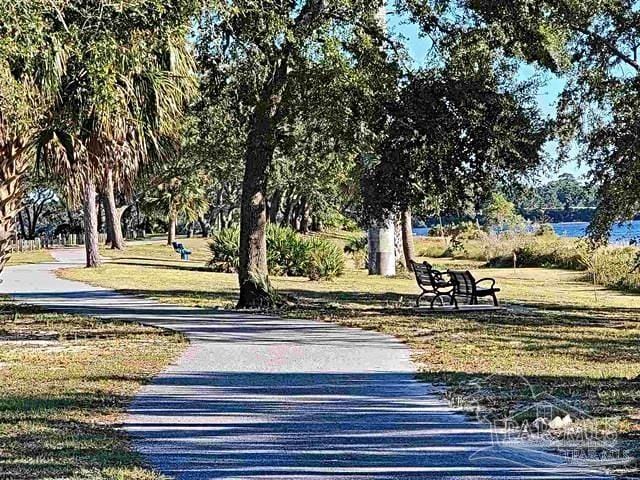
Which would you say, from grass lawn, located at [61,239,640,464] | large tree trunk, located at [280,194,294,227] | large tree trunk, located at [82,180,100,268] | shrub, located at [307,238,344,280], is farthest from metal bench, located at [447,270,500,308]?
large tree trunk, located at [280,194,294,227]

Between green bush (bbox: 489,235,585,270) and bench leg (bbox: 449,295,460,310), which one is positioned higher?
green bush (bbox: 489,235,585,270)

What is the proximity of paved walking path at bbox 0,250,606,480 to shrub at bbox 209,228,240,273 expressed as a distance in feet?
63.4

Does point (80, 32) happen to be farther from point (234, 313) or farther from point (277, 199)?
point (277, 199)

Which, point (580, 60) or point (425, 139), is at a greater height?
point (580, 60)

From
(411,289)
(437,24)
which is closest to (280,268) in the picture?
(411,289)

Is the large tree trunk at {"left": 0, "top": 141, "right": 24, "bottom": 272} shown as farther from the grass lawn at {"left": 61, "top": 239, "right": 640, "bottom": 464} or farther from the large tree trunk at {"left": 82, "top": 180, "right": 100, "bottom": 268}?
the large tree trunk at {"left": 82, "top": 180, "right": 100, "bottom": 268}

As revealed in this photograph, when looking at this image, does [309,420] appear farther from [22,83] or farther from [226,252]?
[226,252]

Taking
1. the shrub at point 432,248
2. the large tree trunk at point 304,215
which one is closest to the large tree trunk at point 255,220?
the shrub at point 432,248

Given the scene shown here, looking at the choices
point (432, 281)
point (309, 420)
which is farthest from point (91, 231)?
point (309, 420)

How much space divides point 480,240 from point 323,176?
29.9ft

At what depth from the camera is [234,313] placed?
1739 cm

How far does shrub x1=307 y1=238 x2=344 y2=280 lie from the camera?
2942 cm

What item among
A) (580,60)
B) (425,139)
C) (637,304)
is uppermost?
(580,60)

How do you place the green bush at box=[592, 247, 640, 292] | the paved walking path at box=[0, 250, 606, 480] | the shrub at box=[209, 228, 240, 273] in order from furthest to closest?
the shrub at box=[209, 228, 240, 273] < the green bush at box=[592, 247, 640, 292] < the paved walking path at box=[0, 250, 606, 480]
